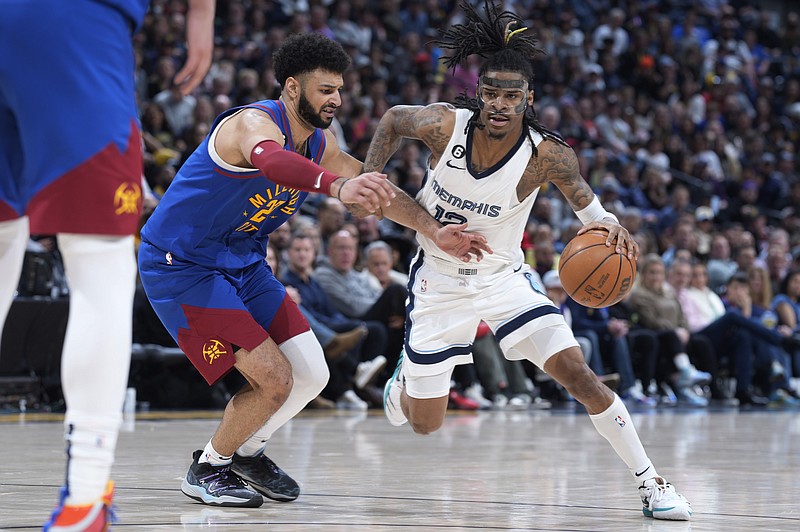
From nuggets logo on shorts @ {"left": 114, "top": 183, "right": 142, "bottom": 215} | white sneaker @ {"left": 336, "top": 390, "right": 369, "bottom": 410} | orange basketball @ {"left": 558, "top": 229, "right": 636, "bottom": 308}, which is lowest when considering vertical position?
white sneaker @ {"left": 336, "top": 390, "right": 369, "bottom": 410}

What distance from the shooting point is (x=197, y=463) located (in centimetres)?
472

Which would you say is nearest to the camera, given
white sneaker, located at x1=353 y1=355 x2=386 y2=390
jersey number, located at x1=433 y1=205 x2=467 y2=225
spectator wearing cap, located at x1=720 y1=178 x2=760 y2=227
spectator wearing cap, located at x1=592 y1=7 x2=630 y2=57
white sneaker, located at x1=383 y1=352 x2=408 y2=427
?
jersey number, located at x1=433 y1=205 x2=467 y2=225

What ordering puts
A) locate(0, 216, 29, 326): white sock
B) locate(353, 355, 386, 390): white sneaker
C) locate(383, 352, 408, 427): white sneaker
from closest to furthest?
locate(0, 216, 29, 326): white sock
locate(383, 352, 408, 427): white sneaker
locate(353, 355, 386, 390): white sneaker

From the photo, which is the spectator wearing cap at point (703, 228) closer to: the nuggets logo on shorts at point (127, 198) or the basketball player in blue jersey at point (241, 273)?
the basketball player in blue jersey at point (241, 273)

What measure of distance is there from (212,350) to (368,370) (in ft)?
18.3

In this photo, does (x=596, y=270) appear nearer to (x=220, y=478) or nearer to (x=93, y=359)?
(x=220, y=478)

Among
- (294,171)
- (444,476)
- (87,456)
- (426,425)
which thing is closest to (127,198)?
(87,456)

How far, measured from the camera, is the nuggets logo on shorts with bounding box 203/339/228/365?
4.62 meters

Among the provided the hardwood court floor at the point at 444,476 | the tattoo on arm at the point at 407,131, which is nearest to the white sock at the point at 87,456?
the hardwood court floor at the point at 444,476

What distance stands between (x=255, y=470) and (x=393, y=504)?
2.11ft

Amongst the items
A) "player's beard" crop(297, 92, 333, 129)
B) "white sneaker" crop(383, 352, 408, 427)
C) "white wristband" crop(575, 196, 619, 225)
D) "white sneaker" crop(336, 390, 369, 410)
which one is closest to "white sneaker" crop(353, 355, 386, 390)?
"white sneaker" crop(336, 390, 369, 410)

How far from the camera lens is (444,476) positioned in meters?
5.64

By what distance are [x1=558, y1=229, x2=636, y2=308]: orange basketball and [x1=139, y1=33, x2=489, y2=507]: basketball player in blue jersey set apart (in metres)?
0.43

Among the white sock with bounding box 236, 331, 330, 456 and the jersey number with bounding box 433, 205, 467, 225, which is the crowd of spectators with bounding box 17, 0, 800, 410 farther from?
the white sock with bounding box 236, 331, 330, 456
